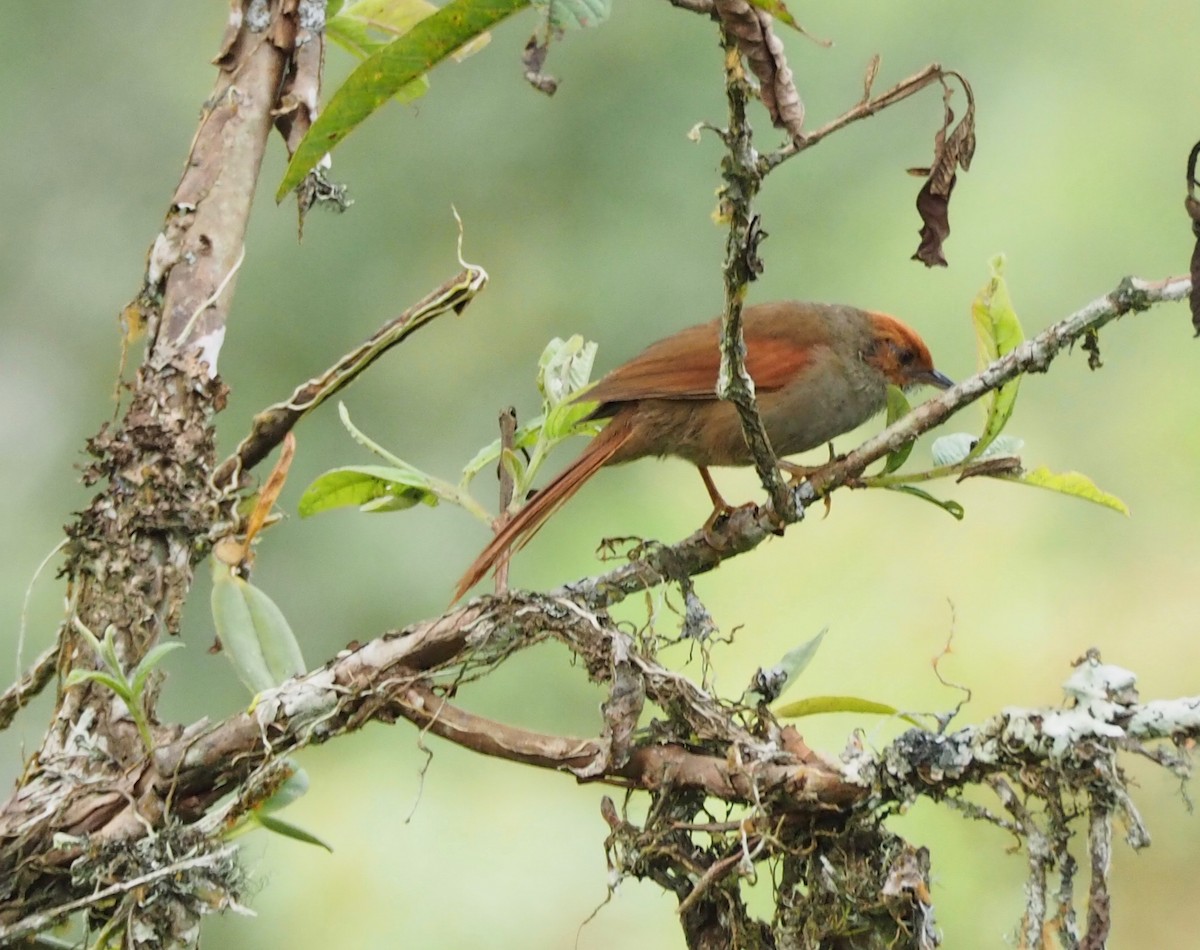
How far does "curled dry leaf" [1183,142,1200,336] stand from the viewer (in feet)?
4.23

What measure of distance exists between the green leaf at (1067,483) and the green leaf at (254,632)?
0.94 metres

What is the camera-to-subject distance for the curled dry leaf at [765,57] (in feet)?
3.67

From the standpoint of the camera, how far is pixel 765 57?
1.14 m

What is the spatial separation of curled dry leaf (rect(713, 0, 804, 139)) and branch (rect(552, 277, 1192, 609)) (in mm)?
506

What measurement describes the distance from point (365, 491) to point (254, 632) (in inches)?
9.7

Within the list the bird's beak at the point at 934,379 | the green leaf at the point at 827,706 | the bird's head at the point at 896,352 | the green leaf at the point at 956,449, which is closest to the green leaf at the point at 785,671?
the green leaf at the point at 827,706

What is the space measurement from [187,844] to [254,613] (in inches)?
11.6

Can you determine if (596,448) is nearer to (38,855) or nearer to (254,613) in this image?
(254,613)

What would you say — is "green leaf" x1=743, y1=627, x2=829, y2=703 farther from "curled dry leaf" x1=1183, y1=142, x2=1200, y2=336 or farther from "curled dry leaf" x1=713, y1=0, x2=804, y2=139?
"curled dry leaf" x1=713, y1=0, x2=804, y2=139

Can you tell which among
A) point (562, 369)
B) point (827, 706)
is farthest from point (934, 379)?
point (827, 706)

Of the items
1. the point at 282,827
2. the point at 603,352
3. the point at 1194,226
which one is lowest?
the point at 282,827

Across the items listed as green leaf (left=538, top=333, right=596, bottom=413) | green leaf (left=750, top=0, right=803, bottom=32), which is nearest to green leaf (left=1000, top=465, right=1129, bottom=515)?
green leaf (left=538, top=333, right=596, bottom=413)

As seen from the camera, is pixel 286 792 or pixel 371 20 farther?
pixel 371 20

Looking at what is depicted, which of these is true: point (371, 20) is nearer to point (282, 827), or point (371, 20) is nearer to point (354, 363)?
point (354, 363)
